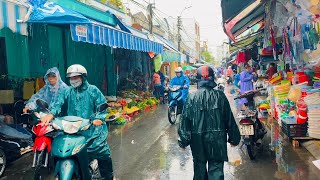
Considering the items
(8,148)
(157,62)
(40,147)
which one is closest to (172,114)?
(8,148)

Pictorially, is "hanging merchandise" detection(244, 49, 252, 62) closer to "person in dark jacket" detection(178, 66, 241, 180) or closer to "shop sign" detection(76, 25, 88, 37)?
"shop sign" detection(76, 25, 88, 37)

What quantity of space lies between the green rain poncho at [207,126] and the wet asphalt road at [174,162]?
1.62 m

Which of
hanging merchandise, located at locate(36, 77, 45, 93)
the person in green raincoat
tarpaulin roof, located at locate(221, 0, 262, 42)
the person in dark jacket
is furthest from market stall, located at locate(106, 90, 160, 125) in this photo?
the person in dark jacket

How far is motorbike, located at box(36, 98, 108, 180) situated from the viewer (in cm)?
395

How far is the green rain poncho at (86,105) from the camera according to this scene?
471 cm

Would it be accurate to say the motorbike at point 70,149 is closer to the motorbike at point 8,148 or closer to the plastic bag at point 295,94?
the motorbike at point 8,148

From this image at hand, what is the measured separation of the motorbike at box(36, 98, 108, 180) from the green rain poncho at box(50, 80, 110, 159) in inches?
16.2

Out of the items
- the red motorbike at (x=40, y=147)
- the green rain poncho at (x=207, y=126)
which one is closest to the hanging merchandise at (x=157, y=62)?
the red motorbike at (x=40, y=147)

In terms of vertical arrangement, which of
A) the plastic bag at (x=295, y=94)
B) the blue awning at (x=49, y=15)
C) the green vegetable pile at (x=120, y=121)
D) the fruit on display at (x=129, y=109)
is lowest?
the green vegetable pile at (x=120, y=121)

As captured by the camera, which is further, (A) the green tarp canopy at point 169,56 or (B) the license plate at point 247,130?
(A) the green tarp canopy at point 169,56

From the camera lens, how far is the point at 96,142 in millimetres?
4727

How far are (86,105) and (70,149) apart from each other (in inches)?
36.1

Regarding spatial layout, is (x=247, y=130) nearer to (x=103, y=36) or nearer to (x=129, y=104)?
(x=103, y=36)

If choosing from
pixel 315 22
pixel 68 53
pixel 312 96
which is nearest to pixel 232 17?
pixel 315 22
